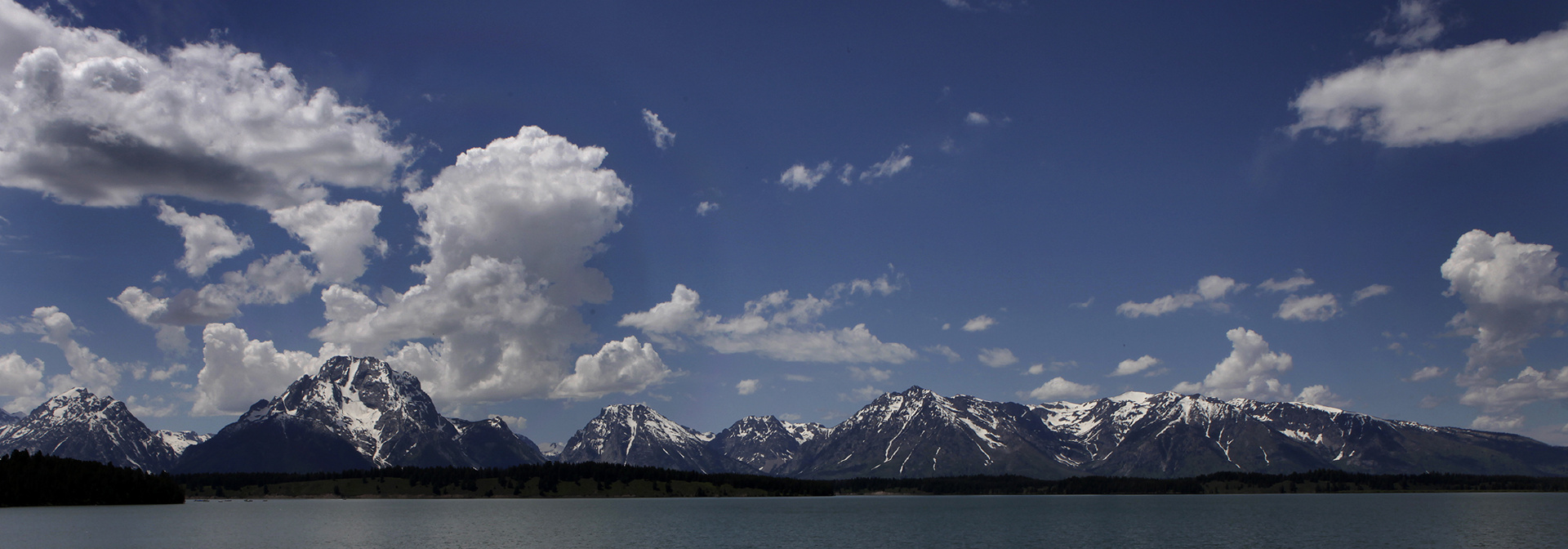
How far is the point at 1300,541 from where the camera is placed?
12988 centimetres

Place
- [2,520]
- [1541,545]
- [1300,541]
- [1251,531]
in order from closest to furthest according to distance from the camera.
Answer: [1541,545] → [1300,541] → [1251,531] → [2,520]

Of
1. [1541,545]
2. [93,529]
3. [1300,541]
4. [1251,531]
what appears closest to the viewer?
[1541,545]

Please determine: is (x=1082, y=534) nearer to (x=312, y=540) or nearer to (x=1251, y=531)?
(x=1251, y=531)

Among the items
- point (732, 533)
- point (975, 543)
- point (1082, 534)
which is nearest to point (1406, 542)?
point (1082, 534)

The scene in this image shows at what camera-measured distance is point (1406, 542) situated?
124 metres

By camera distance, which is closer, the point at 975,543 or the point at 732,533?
the point at 975,543

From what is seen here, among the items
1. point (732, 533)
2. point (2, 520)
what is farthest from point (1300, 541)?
point (2, 520)

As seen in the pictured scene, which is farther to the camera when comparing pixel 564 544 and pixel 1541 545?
pixel 564 544

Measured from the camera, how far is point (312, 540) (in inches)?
5143

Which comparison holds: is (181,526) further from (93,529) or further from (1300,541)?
(1300,541)

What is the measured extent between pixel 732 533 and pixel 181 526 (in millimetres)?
101661

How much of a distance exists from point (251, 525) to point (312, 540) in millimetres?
55877

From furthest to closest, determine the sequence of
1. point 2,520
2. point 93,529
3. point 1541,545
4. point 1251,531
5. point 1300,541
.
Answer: point 2,520
point 1251,531
point 93,529
point 1300,541
point 1541,545

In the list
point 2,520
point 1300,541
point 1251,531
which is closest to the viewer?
point 1300,541
